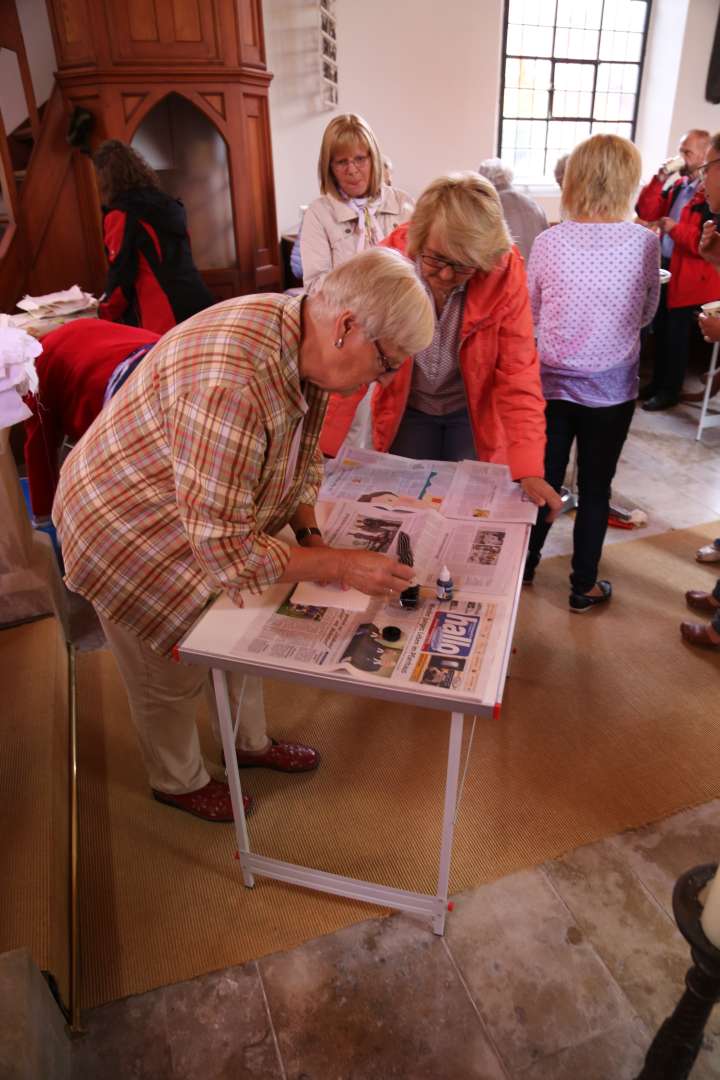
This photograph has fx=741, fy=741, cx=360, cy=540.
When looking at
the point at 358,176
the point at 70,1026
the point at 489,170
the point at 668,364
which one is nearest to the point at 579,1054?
the point at 70,1026

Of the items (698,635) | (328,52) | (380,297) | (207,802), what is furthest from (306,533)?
(328,52)

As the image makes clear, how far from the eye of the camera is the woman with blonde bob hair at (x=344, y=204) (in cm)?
285

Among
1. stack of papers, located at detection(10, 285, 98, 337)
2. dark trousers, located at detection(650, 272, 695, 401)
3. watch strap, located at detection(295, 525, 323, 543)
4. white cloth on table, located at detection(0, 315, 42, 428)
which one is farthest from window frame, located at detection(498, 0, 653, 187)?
watch strap, located at detection(295, 525, 323, 543)

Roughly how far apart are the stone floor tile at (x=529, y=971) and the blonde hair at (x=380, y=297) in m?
1.32

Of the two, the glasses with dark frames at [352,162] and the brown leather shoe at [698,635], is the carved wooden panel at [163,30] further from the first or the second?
the brown leather shoe at [698,635]

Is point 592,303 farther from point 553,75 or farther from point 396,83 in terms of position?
point 553,75

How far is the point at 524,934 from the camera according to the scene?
1.69m

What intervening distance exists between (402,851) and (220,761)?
23.1 inches

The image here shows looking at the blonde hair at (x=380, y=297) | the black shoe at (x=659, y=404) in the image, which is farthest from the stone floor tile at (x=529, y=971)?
the black shoe at (x=659, y=404)

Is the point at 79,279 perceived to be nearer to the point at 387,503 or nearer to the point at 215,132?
the point at 215,132

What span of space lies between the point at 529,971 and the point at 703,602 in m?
1.67

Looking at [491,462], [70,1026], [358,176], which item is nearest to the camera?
[70,1026]

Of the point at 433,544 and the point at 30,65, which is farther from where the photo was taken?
the point at 30,65

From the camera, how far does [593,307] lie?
2.33m
